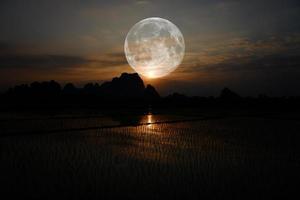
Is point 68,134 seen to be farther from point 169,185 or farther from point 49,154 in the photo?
point 169,185

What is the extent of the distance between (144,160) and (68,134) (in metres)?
5.85

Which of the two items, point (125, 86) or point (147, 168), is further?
point (125, 86)

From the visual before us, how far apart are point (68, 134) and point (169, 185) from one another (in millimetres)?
7827

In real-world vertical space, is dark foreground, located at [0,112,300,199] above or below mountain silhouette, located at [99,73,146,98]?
below

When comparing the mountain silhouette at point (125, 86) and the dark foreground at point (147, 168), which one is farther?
the mountain silhouette at point (125, 86)

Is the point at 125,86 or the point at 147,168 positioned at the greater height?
the point at 125,86

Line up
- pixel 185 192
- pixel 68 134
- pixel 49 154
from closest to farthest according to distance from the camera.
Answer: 1. pixel 185 192
2. pixel 49 154
3. pixel 68 134

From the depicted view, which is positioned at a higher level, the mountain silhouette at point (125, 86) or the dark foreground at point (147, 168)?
the mountain silhouette at point (125, 86)

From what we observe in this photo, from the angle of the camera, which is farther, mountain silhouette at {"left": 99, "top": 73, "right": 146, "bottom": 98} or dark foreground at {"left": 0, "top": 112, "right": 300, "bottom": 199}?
mountain silhouette at {"left": 99, "top": 73, "right": 146, "bottom": 98}

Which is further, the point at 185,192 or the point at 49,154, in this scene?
the point at 49,154

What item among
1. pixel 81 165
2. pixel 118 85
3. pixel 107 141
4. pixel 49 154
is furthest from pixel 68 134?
pixel 118 85

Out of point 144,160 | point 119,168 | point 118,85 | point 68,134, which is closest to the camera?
point 119,168

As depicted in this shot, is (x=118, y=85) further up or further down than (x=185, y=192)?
further up

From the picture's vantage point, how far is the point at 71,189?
5.02 metres
